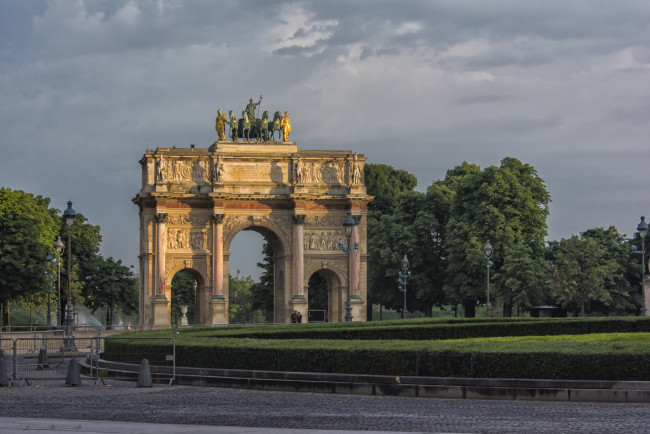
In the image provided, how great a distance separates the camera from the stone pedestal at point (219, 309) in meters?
72.9

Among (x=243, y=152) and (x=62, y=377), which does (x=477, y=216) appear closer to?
(x=243, y=152)

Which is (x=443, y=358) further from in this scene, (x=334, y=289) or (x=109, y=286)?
(x=109, y=286)

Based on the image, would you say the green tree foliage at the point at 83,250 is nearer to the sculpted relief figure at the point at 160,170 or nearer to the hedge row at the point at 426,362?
the sculpted relief figure at the point at 160,170

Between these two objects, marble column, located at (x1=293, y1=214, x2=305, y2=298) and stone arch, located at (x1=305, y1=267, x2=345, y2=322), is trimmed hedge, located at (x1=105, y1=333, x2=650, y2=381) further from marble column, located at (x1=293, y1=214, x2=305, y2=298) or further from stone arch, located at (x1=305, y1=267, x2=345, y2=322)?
stone arch, located at (x1=305, y1=267, x2=345, y2=322)

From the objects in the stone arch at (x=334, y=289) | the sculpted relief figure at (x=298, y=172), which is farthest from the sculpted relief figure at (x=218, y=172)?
the stone arch at (x=334, y=289)

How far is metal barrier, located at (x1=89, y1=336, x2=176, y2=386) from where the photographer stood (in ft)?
94.1

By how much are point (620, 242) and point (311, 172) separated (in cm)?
2471

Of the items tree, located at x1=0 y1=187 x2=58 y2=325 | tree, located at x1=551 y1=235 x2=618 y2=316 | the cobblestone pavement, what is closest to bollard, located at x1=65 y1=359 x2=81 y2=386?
the cobblestone pavement

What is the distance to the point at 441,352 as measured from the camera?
78.1 ft

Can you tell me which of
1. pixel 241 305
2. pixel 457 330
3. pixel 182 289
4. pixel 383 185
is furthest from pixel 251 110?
pixel 241 305

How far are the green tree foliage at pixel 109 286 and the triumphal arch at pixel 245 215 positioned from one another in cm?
2414


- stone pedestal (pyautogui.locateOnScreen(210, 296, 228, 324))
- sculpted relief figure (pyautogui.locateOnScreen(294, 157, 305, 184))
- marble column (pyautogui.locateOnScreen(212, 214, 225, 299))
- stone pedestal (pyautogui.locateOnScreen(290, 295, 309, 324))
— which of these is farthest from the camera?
sculpted relief figure (pyautogui.locateOnScreen(294, 157, 305, 184))

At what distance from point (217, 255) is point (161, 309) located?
5.33 metres

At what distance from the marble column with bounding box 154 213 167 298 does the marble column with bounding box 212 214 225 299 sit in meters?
3.42
